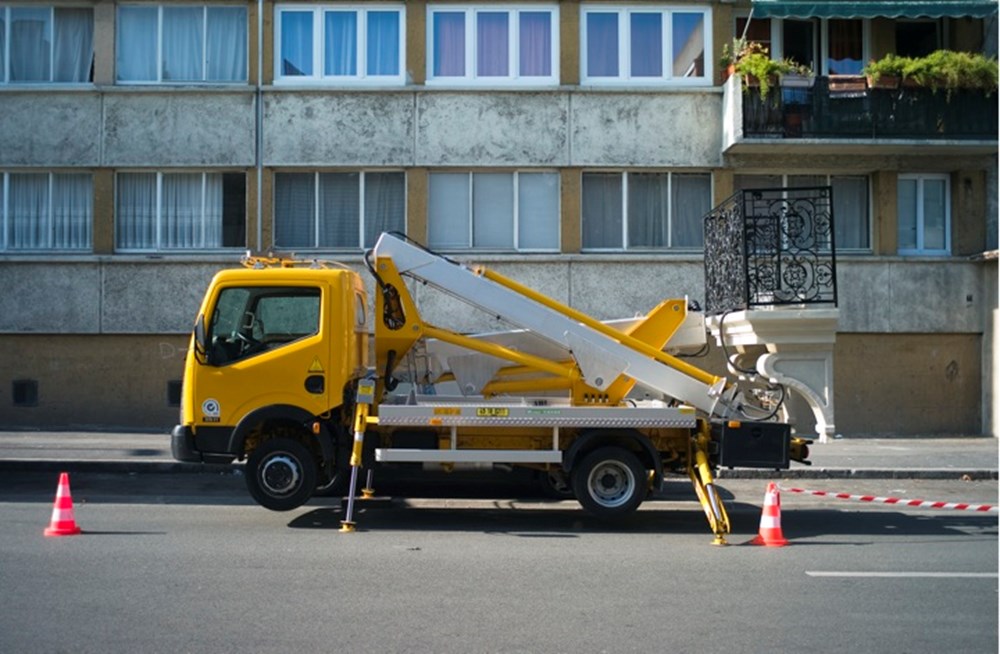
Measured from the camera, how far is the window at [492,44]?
20.2 m

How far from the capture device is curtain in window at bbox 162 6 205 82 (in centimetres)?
2022

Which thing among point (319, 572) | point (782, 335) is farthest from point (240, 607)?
point (782, 335)

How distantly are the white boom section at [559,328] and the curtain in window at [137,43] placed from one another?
11.2 meters

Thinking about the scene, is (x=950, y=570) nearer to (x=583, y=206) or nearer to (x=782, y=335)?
(x=782, y=335)

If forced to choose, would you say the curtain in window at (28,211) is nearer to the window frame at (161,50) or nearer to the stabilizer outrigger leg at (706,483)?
the window frame at (161,50)

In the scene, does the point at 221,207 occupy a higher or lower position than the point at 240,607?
higher

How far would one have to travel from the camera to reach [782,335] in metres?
11.7

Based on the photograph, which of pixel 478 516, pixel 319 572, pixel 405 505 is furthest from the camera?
pixel 405 505

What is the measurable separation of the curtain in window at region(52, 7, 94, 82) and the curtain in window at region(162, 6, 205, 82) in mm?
1402

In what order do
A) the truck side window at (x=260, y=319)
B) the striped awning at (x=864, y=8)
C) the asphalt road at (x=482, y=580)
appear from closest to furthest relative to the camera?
the asphalt road at (x=482, y=580) < the truck side window at (x=260, y=319) < the striped awning at (x=864, y=8)

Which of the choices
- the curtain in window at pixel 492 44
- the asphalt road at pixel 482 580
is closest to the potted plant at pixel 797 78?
the curtain in window at pixel 492 44

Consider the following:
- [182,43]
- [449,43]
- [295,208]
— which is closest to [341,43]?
[449,43]

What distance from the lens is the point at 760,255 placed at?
521 inches

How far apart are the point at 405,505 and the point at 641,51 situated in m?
11.4
